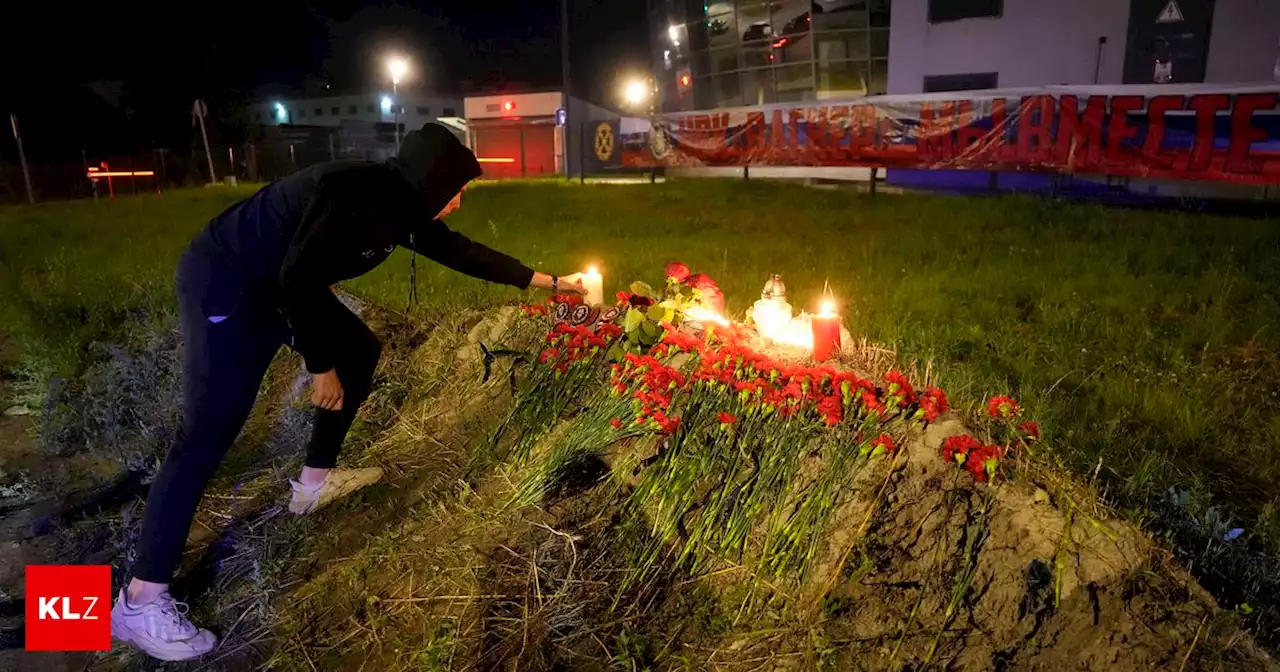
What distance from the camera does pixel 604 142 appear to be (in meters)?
26.3

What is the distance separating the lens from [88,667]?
2584mm

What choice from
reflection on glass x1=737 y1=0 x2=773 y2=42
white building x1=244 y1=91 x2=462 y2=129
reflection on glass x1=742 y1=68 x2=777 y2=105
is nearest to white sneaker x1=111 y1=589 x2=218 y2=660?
reflection on glass x1=742 y1=68 x2=777 y2=105

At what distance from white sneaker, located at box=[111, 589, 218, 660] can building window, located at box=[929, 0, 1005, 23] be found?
61.4ft

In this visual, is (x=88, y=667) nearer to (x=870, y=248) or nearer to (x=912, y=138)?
(x=870, y=248)

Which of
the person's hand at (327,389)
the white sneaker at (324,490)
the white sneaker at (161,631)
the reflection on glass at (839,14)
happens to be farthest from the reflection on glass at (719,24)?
the white sneaker at (161,631)

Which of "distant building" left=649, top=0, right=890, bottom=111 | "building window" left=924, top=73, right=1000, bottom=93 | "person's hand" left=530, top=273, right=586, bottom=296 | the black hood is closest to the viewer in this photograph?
the black hood

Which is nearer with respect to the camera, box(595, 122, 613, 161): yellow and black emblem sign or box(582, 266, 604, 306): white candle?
box(582, 266, 604, 306): white candle

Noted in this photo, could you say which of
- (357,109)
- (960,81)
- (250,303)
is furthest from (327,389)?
(357,109)

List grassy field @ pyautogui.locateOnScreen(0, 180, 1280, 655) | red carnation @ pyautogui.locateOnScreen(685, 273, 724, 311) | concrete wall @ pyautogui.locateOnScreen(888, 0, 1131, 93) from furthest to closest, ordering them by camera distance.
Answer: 1. concrete wall @ pyautogui.locateOnScreen(888, 0, 1131, 93)
2. red carnation @ pyautogui.locateOnScreen(685, 273, 724, 311)
3. grassy field @ pyautogui.locateOnScreen(0, 180, 1280, 655)

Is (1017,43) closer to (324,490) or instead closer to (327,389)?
(324,490)

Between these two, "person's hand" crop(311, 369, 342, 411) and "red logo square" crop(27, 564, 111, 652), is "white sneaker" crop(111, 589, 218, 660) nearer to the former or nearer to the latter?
"red logo square" crop(27, 564, 111, 652)

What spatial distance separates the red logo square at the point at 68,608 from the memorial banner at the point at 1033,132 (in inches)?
512

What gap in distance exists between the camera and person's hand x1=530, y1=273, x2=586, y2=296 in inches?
135

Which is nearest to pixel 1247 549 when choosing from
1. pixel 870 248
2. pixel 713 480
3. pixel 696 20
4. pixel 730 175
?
pixel 713 480
